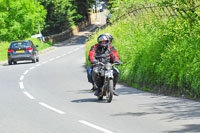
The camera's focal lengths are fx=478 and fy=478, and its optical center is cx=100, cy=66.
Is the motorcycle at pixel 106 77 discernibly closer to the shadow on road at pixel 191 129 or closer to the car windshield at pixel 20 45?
the shadow on road at pixel 191 129

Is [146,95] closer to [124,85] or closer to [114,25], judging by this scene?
[124,85]

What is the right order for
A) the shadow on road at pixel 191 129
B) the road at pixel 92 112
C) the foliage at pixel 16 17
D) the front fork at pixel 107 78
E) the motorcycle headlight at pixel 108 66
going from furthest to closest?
the foliage at pixel 16 17
the motorcycle headlight at pixel 108 66
the front fork at pixel 107 78
the road at pixel 92 112
the shadow on road at pixel 191 129

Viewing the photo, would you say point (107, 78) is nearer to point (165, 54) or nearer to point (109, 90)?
point (109, 90)

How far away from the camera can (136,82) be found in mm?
15508

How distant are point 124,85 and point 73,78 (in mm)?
4223

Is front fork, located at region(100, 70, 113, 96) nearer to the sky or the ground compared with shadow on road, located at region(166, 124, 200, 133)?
nearer to the sky

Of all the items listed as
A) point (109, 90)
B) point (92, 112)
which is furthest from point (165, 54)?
point (92, 112)

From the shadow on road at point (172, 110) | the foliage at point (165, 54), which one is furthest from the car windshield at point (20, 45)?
the shadow on road at point (172, 110)

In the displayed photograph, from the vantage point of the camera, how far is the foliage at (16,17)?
46.3 m

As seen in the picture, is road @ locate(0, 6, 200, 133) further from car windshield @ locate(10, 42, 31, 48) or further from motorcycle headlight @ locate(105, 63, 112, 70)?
car windshield @ locate(10, 42, 31, 48)

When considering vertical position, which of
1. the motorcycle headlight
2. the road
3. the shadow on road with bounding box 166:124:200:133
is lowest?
the road

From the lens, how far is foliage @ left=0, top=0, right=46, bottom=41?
46281 millimetres

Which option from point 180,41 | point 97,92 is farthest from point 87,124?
point 180,41

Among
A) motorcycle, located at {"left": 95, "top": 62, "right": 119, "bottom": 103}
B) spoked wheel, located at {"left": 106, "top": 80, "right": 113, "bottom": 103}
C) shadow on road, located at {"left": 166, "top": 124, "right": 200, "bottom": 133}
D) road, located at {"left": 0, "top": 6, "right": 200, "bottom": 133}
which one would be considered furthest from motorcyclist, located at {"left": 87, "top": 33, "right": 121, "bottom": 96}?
shadow on road, located at {"left": 166, "top": 124, "right": 200, "bottom": 133}
